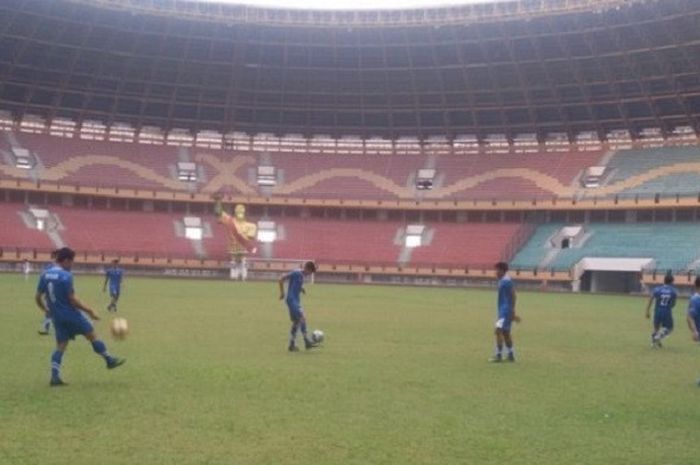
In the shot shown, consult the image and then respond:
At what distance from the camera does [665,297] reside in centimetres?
2050

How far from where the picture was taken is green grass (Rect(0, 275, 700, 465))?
8773mm

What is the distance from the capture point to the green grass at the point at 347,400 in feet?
28.8

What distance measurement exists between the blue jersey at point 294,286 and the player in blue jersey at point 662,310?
9.26 metres

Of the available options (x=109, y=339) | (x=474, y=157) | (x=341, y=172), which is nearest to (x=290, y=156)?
(x=341, y=172)

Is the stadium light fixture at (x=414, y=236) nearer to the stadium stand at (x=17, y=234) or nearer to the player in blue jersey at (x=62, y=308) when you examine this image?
the stadium stand at (x=17, y=234)

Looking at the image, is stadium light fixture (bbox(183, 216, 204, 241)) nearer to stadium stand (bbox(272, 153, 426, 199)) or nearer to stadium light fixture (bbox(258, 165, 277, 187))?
stadium light fixture (bbox(258, 165, 277, 187))

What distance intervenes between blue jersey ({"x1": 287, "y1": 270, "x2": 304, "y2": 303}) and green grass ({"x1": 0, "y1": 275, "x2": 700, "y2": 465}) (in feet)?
4.09

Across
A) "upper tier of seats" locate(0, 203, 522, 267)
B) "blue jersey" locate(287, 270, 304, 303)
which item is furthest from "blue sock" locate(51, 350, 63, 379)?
"upper tier of seats" locate(0, 203, 522, 267)

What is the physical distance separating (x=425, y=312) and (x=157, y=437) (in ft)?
79.8

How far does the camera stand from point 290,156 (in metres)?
78.1

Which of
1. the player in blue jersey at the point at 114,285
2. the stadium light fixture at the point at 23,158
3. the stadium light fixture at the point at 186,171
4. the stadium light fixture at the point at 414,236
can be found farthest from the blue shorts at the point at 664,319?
the stadium light fixture at the point at 23,158

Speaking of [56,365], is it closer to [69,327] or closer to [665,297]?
[69,327]

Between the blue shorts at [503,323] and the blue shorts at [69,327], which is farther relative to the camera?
the blue shorts at [503,323]

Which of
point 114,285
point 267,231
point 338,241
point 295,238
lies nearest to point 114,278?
point 114,285
